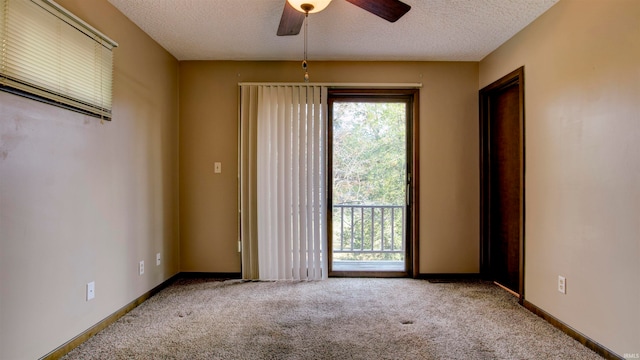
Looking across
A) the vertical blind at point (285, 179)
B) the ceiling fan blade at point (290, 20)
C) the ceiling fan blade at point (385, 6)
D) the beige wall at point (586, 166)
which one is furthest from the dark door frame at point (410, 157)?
the ceiling fan blade at point (385, 6)

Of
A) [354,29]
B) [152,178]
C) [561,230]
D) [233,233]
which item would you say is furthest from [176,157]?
[561,230]

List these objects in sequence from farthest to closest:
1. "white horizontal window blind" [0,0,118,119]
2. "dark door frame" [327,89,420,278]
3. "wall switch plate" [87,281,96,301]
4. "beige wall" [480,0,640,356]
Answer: "dark door frame" [327,89,420,278], "wall switch plate" [87,281,96,301], "beige wall" [480,0,640,356], "white horizontal window blind" [0,0,118,119]

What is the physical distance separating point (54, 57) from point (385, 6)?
1.94 m

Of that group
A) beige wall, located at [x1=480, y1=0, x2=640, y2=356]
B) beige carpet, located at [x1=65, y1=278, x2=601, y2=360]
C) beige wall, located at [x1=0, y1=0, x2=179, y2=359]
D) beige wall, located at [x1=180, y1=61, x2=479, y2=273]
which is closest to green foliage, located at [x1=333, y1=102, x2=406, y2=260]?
beige wall, located at [x1=180, y1=61, x2=479, y2=273]

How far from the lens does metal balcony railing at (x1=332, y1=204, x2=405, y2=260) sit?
3.78m

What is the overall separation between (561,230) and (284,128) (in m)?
2.51

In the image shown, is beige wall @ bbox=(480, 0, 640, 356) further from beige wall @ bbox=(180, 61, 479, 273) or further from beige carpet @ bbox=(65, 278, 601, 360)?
beige wall @ bbox=(180, 61, 479, 273)

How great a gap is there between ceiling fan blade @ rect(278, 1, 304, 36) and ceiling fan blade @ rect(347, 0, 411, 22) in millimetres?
383

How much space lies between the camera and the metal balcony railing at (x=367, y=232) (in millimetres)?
3779

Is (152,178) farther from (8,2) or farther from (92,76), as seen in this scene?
(8,2)

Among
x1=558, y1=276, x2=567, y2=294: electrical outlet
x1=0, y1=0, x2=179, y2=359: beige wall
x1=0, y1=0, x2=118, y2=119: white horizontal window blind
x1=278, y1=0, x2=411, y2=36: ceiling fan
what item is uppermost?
x1=278, y1=0, x2=411, y2=36: ceiling fan

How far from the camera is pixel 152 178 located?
285 cm

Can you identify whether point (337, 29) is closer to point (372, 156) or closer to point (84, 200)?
point (372, 156)

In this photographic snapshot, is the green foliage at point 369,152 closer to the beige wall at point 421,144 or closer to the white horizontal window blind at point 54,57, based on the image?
the beige wall at point 421,144
